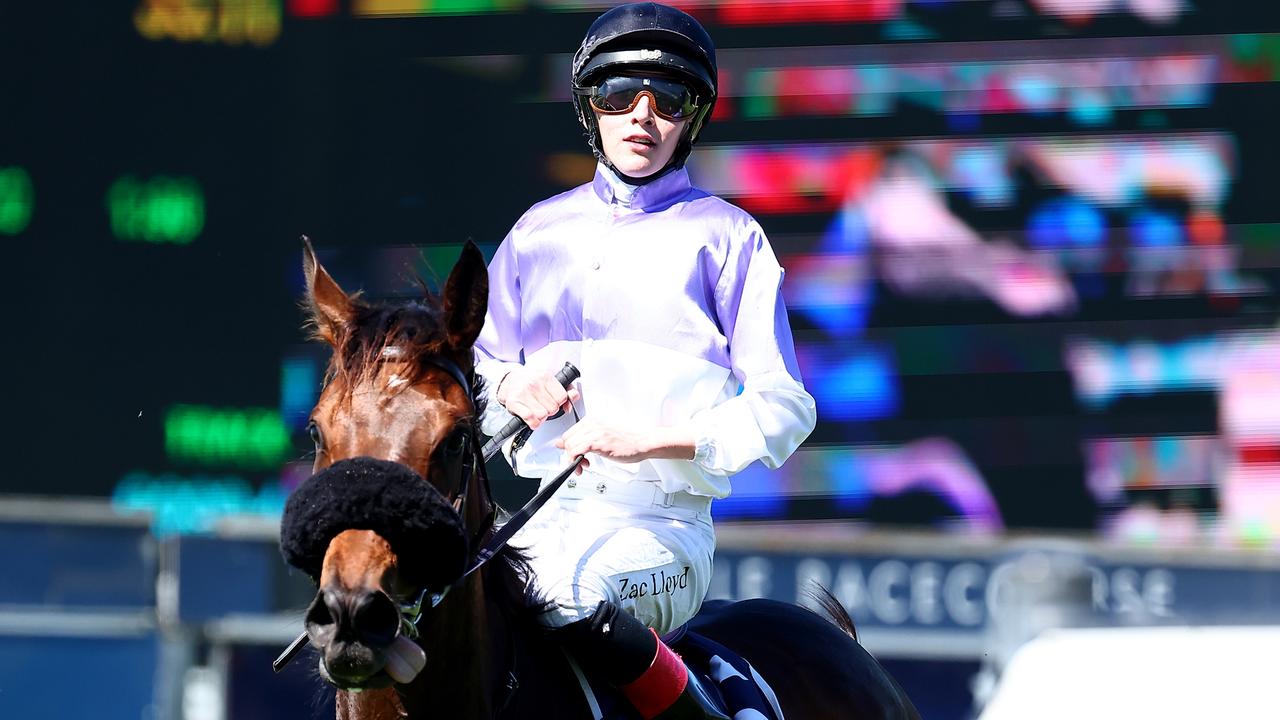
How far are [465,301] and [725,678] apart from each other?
87cm

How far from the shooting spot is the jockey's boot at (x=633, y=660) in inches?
99.4

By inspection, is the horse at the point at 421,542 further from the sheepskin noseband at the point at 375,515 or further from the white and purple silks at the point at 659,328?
the white and purple silks at the point at 659,328

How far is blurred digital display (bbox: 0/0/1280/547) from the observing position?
6.10 metres

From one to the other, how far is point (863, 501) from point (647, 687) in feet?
11.8

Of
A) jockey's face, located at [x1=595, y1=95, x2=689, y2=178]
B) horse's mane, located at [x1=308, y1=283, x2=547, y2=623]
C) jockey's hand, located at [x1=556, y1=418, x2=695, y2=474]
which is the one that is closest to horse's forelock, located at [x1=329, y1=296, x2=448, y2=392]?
horse's mane, located at [x1=308, y1=283, x2=547, y2=623]

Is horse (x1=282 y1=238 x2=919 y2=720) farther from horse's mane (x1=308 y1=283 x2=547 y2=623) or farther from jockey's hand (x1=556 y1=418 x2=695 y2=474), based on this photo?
jockey's hand (x1=556 y1=418 x2=695 y2=474)

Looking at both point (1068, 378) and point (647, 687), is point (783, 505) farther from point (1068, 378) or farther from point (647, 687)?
point (647, 687)

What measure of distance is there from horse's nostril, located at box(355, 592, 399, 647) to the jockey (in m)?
0.48

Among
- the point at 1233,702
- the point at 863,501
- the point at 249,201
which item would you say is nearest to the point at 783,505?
the point at 863,501

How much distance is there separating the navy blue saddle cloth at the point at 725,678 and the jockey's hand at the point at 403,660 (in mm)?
651

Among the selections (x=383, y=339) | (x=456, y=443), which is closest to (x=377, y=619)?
(x=456, y=443)

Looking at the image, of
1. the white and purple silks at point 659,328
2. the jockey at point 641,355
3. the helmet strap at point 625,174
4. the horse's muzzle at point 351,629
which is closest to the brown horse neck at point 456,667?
the jockey at point 641,355

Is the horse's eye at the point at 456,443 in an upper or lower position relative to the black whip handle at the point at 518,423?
lower

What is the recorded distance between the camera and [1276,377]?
6176mm
